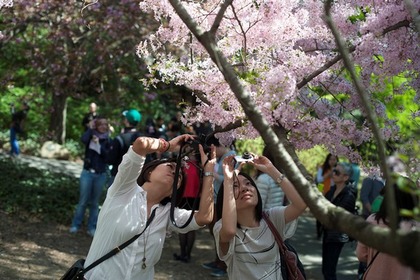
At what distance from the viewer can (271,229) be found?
437 centimetres

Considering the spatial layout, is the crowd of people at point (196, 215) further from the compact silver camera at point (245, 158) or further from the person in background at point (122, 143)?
the person in background at point (122, 143)

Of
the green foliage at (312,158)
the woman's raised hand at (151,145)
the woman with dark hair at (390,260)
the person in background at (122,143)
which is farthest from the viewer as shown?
the green foliage at (312,158)

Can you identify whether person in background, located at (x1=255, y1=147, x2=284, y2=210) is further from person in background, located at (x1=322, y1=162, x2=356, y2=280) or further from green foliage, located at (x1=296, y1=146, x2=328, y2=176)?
green foliage, located at (x1=296, y1=146, x2=328, y2=176)

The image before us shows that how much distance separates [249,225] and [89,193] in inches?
226

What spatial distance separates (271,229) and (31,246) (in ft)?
18.3

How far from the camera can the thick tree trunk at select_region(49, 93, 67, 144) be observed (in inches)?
645

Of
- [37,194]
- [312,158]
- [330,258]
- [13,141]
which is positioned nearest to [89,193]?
[37,194]

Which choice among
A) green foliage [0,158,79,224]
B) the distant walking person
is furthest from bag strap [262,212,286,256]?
the distant walking person

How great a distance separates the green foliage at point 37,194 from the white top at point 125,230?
672 centimetres

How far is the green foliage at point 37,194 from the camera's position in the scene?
34.1 feet

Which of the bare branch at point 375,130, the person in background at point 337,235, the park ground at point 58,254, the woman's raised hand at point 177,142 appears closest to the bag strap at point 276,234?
the woman's raised hand at point 177,142

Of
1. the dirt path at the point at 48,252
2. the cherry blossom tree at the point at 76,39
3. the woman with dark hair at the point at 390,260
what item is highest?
the cherry blossom tree at the point at 76,39

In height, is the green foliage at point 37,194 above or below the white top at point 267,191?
below

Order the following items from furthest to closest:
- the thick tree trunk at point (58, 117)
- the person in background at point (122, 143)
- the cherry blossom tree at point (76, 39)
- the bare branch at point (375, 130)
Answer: the thick tree trunk at point (58, 117) < the cherry blossom tree at point (76, 39) < the person in background at point (122, 143) < the bare branch at point (375, 130)
